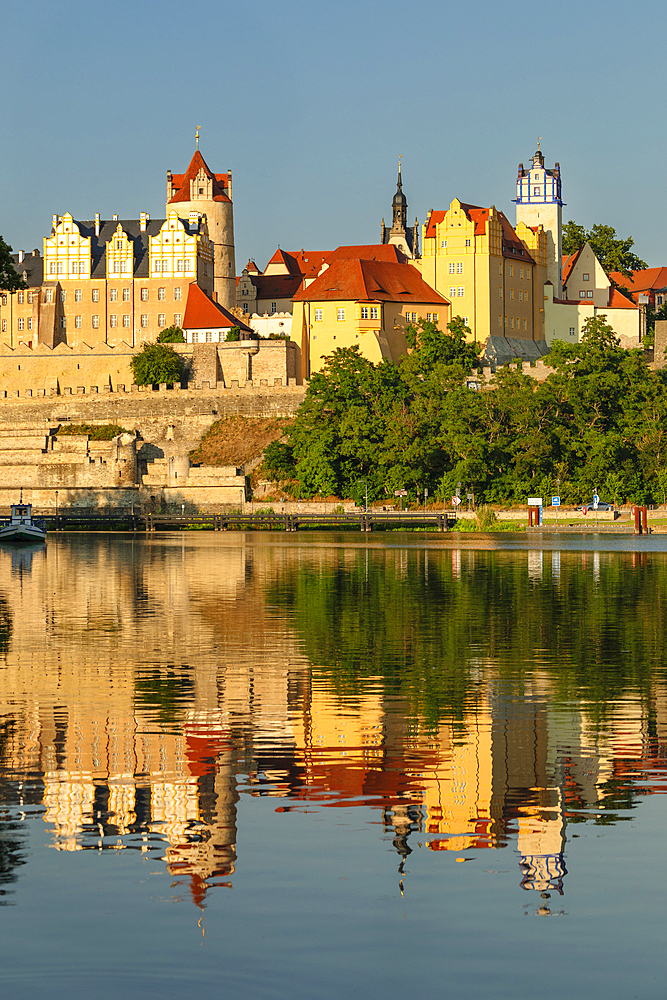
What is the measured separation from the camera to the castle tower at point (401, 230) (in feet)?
448

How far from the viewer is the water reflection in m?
10.2

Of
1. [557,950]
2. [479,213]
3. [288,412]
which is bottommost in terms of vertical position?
[557,950]

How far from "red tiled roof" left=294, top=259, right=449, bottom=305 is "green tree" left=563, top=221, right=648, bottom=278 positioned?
2092cm

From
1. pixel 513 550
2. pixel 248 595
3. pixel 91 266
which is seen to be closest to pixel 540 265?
pixel 91 266

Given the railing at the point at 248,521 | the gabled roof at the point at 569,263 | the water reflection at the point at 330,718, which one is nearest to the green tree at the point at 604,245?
the gabled roof at the point at 569,263

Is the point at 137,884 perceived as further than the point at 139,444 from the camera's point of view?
No

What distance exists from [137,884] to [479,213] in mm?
95674

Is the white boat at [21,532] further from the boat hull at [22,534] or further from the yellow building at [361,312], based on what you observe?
the yellow building at [361,312]

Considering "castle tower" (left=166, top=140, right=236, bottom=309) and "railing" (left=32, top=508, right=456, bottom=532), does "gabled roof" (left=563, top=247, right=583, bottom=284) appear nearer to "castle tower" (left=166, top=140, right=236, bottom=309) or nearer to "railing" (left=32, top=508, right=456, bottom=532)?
"castle tower" (left=166, top=140, right=236, bottom=309)

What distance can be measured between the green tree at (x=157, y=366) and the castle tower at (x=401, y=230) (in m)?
44.2

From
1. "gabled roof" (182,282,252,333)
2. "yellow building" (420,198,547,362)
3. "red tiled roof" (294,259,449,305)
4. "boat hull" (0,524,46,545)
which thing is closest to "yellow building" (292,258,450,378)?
"red tiled roof" (294,259,449,305)

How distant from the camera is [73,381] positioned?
3954 inches

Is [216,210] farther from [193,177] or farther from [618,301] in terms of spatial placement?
[618,301]

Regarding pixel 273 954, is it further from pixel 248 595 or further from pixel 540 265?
pixel 540 265
